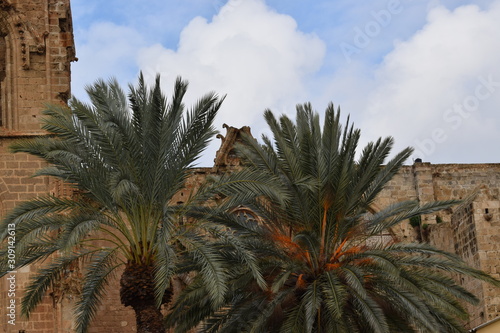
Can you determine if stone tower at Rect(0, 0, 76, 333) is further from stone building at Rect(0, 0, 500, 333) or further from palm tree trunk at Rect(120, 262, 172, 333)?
palm tree trunk at Rect(120, 262, 172, 333)

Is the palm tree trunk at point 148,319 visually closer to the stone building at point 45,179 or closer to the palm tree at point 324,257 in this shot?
the palm tree at point 324,257

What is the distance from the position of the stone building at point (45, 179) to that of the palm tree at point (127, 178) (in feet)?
11.7

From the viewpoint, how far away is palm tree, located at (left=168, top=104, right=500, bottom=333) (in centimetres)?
1794

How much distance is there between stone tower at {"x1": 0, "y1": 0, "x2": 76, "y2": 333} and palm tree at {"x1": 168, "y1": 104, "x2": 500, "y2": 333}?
513 cm

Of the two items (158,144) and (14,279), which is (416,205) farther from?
(14,279)

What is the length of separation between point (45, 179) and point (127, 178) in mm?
5744

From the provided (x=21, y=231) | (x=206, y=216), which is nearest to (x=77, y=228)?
(x=21, y=231)

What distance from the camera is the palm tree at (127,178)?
676 inches

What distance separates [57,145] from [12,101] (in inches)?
218

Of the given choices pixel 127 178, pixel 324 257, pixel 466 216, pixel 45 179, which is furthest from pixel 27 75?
pixel 466 216

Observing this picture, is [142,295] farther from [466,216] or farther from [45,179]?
[466,216]

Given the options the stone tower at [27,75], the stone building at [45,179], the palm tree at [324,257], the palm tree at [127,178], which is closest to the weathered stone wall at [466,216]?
the stone building at [45,179]

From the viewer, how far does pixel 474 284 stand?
24.9 m

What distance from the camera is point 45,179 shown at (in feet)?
72.3
